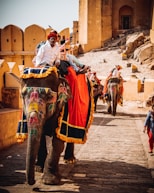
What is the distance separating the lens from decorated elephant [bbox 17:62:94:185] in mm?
5004

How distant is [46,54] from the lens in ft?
18.8

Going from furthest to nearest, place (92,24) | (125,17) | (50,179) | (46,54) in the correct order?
1. (125,17)
2. (92,24)
3. (46,54)
4. (50,179)

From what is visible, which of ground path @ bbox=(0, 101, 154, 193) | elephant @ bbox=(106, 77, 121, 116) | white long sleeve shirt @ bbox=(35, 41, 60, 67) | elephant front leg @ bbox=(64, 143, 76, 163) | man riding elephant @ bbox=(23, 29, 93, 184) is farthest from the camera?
elephant @ bbox=(106, 77, 121, 116)

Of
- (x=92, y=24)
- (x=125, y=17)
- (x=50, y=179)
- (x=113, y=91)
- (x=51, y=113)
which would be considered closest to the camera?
(x=51, y=113)

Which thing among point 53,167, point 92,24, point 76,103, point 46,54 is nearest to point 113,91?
point 76,103

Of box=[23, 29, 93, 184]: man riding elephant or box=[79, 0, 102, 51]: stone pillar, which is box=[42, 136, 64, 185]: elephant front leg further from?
box=[79, 0, 102, 51]: stone pillar

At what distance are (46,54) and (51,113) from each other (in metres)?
0.94

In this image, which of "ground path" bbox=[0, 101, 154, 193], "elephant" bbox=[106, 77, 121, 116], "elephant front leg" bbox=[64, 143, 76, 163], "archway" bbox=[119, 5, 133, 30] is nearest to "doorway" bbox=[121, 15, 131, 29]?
"archway" bbox=[119, 5, 133, 30]

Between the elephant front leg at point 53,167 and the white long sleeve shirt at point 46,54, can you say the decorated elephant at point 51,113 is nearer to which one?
the elephant front leg at point 53,167

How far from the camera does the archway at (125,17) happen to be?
137 feet

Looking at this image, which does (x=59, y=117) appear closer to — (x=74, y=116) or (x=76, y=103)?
(x=74, y=116)

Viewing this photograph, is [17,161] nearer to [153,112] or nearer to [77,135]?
[77,135]

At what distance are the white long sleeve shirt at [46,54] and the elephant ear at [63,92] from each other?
14.7 inches

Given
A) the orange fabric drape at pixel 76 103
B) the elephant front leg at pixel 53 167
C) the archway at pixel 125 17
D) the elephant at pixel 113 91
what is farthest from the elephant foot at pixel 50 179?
the archway at pixel 125 17
